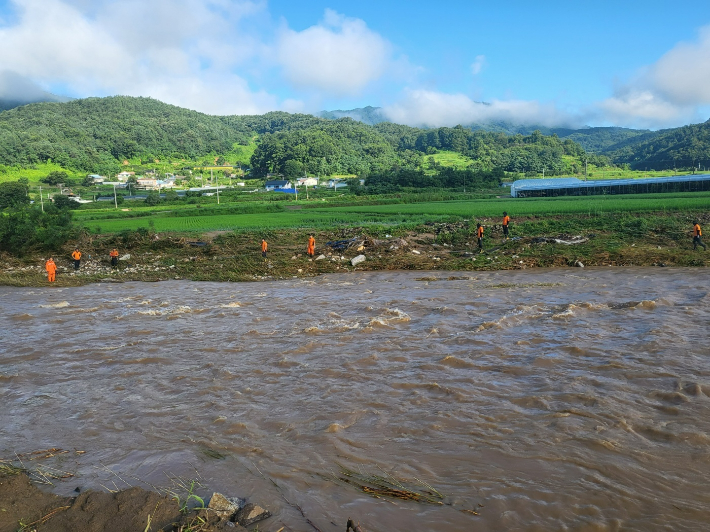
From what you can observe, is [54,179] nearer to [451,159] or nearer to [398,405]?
[451,159]

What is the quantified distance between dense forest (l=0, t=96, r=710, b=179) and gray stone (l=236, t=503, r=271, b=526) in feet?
240

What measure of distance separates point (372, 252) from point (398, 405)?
14.7m

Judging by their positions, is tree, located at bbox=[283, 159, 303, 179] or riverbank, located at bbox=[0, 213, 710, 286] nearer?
riverbank, located at bbox=[0, 213, 710, 286]

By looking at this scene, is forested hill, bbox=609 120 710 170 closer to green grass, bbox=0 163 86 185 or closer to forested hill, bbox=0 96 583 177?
forested hill, bbox=0 96 583 177

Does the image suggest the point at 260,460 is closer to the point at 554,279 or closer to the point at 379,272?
the point at 554,279

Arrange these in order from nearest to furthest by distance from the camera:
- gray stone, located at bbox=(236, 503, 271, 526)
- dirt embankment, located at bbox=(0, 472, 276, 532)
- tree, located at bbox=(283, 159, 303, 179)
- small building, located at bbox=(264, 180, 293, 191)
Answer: dirt embankment, located at bbox=(0, 472, 276, 532) < gray stone, located at bbox=(236, 503, 271, 526) < small building, located at bbox=(264, 180, 293, 191) < tree, located at bbox=(283, 159, 303, 179)

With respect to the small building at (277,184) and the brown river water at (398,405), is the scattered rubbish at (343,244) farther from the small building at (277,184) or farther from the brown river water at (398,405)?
the small building at (277,184)

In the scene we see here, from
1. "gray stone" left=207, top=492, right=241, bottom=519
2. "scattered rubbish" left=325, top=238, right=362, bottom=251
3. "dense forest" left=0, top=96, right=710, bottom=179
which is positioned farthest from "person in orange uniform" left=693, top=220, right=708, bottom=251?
"dense forest" left=0, top=96, right=710, bottom=179

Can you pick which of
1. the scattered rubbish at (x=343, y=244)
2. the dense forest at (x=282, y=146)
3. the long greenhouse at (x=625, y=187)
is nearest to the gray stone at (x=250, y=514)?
the scattered rubbish at (x=343, y=244)

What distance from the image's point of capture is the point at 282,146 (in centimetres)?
10788

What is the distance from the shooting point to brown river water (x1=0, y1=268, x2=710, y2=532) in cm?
436

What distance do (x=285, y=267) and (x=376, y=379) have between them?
12.6 metres

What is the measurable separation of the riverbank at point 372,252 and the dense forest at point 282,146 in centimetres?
5326

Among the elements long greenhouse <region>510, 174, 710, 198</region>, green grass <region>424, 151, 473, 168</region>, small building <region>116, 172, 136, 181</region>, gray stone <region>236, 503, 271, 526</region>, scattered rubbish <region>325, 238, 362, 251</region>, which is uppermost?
green grass <region>424, 151, 473, 168</region>
